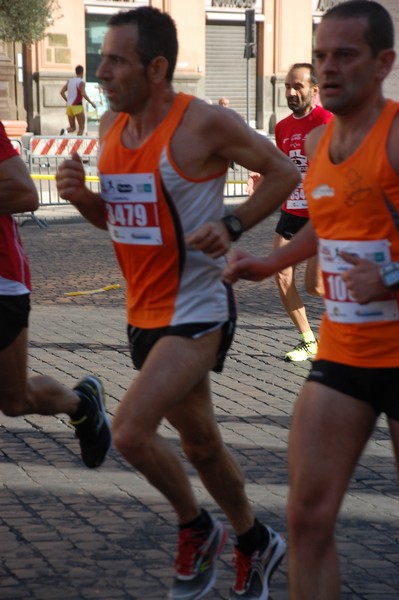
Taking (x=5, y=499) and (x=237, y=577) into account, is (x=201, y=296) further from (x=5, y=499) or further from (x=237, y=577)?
(x=5, y=499)

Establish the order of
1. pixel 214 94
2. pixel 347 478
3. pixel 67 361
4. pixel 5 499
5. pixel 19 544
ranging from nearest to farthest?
pixel 347 478, pixel 19 544, pixel 5 499, pixel 67 361, pixel 214 94

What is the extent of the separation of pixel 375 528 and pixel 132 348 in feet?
4.52

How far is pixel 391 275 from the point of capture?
348 centimetres

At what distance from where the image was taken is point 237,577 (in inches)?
174

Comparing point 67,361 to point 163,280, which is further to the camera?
point 67,361

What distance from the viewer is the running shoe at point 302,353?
29.4ft

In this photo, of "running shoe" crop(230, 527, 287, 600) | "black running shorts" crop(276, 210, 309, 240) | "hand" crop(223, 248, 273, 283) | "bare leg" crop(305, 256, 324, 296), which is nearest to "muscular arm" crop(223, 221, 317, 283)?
"hand" crop(223, 248, 273, 283)

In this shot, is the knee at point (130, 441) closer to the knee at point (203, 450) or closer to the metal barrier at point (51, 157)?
the knee at point (203, 450)

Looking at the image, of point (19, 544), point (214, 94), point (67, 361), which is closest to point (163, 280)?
point (19, 544)

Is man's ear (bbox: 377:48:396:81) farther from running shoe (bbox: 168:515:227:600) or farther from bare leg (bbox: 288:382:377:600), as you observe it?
running shoe (bbox: 168:515:227:600)

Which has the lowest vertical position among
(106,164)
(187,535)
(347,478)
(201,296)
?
(187,535)

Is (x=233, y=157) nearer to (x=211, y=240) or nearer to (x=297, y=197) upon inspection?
(x=211, y=240)

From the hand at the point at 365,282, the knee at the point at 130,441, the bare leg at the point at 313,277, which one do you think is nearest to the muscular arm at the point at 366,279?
the hand at the point at 365,282

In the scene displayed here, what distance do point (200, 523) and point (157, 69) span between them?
1.50 m
